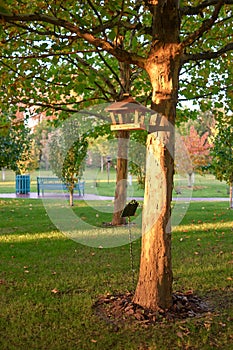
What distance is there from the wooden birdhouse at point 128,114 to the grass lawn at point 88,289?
2.23m

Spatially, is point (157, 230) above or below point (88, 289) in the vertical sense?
above

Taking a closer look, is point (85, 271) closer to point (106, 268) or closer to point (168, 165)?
point (106, 268)

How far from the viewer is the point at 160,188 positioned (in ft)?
15.4

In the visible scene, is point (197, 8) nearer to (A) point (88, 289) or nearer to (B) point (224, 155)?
(A) point (88, 289)

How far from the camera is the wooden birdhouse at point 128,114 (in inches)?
201

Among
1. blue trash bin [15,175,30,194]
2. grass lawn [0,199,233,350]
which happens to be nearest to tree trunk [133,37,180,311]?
grass lawn [0,199,233,350]

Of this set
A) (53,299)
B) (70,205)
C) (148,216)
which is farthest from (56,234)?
(70,205)

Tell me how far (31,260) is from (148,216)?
330 centimetres

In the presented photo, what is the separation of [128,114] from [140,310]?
8.28ft

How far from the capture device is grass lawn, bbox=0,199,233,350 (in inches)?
160

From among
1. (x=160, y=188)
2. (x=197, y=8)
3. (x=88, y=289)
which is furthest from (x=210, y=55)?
(x=88, y=289)

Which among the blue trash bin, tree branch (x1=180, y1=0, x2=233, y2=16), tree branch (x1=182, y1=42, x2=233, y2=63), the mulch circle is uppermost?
tree branch (x1=180, y1=0, x2=233, y2=16)

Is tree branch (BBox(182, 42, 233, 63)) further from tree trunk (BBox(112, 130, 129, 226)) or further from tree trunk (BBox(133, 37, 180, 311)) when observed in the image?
tree trunk (BBox(112, 130, 129, 226))

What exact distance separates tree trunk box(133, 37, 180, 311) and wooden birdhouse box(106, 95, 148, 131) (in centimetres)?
37
